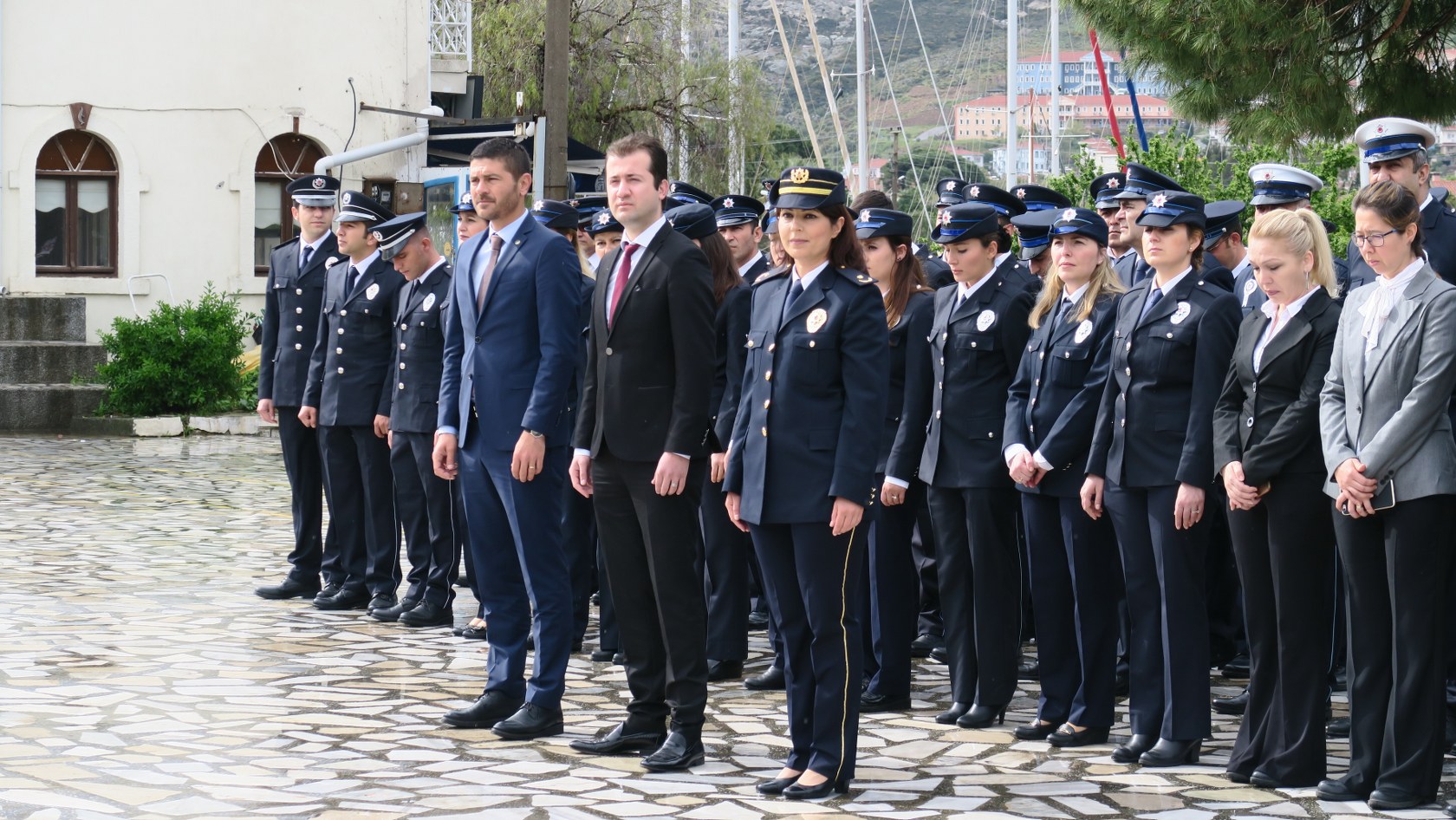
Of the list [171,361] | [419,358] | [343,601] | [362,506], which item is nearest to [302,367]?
[362,506]

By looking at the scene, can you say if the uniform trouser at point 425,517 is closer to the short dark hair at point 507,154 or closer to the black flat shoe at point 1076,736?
the short dark hair at point 507,154

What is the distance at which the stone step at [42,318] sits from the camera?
2020 centimetres

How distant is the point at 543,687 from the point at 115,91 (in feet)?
54.2

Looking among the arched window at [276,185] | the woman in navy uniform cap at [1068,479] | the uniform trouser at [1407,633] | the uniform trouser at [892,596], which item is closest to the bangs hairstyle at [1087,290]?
the woman in navy uniform cap at [1068,479]

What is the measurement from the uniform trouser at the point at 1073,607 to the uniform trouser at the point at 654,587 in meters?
1.40

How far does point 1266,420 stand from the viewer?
586 centimetres

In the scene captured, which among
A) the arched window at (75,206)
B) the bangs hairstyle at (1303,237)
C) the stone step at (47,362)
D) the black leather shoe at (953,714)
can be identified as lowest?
the black leather shoe at (953,714)

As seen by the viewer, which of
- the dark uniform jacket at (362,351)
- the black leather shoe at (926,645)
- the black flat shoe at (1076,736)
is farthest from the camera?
the dark uniform jacket at (362,351)

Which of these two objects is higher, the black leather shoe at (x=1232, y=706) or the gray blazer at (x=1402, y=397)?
the gray blazer at (x=1402, y=397)

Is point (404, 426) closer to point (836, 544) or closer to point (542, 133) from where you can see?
point (836, 544)

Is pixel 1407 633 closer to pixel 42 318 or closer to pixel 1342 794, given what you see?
pixel 1342 794

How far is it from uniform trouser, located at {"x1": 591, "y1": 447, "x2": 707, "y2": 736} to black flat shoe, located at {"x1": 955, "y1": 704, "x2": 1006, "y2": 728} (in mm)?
1211

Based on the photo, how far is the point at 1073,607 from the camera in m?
6.77

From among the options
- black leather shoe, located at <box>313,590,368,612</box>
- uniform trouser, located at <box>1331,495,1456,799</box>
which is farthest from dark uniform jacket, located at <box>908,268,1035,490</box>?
black leather shoe, located at <box>313,590,368,612</box>
